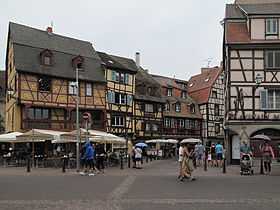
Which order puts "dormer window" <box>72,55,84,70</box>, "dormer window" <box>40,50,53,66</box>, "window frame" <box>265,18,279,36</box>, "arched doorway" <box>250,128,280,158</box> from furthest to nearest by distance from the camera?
1. "dormer window" <box>72,55,84,70</box>
2. "dormer window" <box>40,50,53,66</box>
3. "window frame" <box>265,18,279,36</box>
4. "arched doorway" <box>250,128,280,158</box>

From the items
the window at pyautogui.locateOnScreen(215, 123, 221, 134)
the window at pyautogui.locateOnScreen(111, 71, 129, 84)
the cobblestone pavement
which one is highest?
the window at pyautogui.locateOnScreen(111, 71, 129, 84)

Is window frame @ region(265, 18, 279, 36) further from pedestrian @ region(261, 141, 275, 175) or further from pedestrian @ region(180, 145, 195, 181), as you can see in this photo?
pedestrian @ region(180, 145, 195, 181)

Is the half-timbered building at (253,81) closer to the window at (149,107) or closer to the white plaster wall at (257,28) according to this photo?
the white plaster wall at (257,28)

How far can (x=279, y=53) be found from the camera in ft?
120

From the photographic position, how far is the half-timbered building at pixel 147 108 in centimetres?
6322

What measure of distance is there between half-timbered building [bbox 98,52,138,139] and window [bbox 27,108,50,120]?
8737mm

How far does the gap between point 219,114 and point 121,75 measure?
23.1 metres

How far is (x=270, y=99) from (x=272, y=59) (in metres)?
2.88

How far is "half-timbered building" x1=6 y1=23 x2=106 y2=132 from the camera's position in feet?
154

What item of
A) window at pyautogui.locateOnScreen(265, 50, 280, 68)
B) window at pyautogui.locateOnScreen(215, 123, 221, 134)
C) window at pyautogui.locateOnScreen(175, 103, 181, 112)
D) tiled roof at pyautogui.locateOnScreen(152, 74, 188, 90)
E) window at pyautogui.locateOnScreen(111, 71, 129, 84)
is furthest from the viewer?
window at pyautogui.locateOnScreen(215, 123, 221, 134)

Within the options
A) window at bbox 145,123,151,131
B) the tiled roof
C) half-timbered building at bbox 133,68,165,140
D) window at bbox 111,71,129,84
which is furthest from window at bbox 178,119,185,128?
window at bbox 111,71,129,84

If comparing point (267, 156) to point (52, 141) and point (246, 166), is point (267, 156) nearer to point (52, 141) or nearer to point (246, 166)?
point (246, 166)

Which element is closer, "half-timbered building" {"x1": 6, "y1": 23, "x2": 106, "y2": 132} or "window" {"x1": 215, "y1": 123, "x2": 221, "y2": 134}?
"half-timbered building" {"x1": 6, "y1": 23, "x2": 106, "y2": 132}

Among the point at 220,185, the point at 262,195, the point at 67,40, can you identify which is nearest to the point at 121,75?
the point at 67,40
